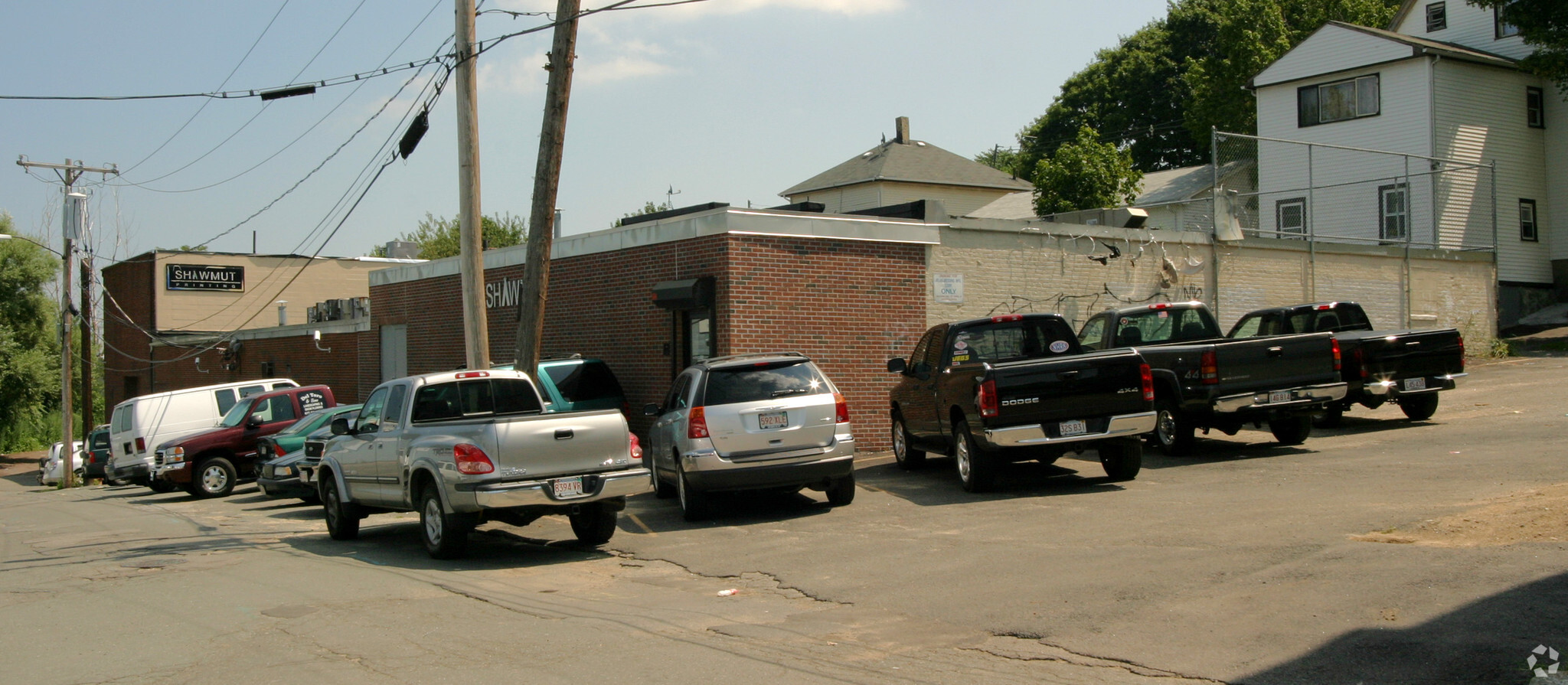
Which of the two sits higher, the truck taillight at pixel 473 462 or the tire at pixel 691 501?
the truck taillight at pixel 473 462

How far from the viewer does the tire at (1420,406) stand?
16062 millimetres

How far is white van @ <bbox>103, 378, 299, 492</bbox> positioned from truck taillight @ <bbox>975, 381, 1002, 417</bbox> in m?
16.1

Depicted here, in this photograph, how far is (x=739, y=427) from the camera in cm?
1191

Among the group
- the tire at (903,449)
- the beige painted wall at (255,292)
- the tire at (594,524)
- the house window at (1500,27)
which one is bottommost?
the tire at (594,524)

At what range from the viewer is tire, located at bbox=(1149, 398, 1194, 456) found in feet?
47.2

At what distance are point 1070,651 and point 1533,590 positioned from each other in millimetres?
2685

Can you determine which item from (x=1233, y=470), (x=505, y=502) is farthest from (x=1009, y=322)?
(x=505, y=502)

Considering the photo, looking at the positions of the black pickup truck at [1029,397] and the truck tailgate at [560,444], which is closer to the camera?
the truck tailgate at [560,444]

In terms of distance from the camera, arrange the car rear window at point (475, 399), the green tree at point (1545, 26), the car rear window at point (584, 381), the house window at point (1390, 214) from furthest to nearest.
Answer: the house window at point (1390, 214) → the green tree at point (1545, 26) → the car rear window at point (584, 381) → the car rear window at point (475, 399)

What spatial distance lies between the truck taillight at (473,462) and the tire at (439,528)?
1.72 feet

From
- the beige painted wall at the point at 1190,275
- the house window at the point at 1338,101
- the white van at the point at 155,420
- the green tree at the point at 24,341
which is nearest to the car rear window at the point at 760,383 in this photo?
the beige painted wall at the point at 1190,275

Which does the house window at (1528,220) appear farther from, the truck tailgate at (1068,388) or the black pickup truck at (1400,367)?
the truck tailgate at (1068,388)

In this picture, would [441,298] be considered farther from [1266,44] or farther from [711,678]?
[1266,44]


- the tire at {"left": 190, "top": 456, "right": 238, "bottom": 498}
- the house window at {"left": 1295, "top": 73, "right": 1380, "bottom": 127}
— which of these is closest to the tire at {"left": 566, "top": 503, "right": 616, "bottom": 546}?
the tire at {"left": 190, "top": 456, "right": 238, "bottom": 498}
